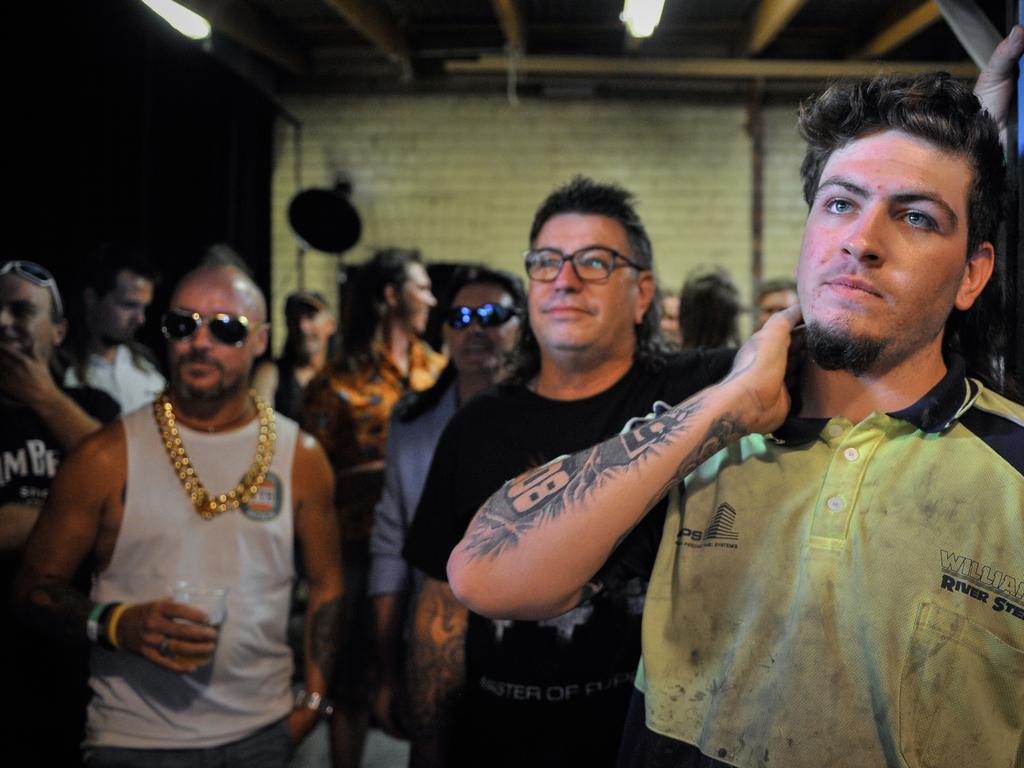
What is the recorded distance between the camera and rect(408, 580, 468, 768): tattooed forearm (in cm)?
245

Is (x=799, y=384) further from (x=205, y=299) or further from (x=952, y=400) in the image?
(x=205, y=299)

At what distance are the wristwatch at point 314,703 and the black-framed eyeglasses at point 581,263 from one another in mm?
1451

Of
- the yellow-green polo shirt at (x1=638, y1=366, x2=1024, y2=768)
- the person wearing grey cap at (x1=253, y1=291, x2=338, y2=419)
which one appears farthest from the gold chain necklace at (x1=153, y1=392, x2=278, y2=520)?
the person wearing grey cap at (x1=253, y1=291, x2=338, y2=419)

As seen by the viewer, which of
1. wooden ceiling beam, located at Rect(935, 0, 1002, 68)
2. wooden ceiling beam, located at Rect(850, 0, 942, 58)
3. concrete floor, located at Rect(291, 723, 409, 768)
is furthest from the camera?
wooden ceiling beam, located at Rect(850, 0, 942, 58)

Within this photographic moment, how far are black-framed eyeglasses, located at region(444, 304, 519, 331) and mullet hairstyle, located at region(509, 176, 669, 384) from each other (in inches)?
22.3

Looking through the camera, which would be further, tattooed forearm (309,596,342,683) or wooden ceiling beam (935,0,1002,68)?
tattooed forearm (309,596,342,683)

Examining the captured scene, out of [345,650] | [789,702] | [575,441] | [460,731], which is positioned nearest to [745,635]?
[789,702]

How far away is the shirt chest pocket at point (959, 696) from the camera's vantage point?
126cm

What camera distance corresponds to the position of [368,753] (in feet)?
13.8

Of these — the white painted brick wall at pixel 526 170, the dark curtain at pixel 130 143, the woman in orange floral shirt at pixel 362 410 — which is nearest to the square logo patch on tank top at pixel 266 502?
the woman in orange floral shirt at pixel 362 410

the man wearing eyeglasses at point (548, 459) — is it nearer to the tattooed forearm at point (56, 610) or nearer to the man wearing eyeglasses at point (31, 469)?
the tattooed forearm at point (56, 610)

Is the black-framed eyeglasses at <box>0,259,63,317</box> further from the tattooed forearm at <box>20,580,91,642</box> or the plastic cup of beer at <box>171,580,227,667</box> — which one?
the plastic cup of beer at <box>171,580,227,667</box>

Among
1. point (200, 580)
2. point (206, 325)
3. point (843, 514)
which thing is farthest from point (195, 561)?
point (843, 514)

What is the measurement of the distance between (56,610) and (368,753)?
2.24 m
